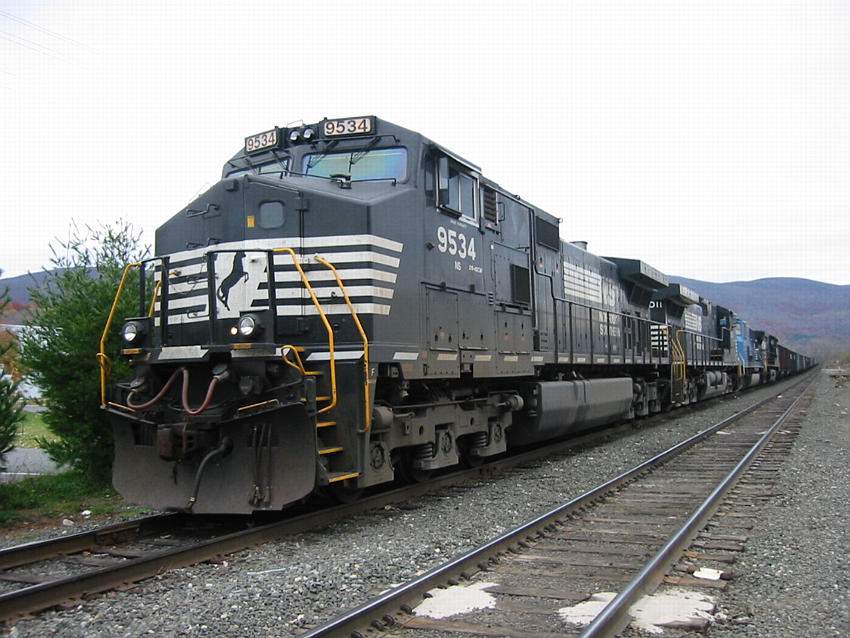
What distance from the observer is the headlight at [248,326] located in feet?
18.9

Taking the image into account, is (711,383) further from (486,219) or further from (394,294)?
(394,294)

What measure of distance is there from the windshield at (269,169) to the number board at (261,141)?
170mm

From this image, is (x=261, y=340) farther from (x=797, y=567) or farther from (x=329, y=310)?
(x=797, y=567)

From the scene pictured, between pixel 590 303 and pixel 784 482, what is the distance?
602cm

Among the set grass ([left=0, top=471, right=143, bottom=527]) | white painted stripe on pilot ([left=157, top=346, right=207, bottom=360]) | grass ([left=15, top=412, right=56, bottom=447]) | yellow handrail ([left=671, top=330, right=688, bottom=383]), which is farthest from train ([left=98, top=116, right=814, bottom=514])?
yellow handrail ([left=671, top=330, right=688, bottom=383])

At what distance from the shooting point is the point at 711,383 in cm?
2416

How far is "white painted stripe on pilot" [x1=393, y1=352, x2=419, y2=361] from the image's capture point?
6629 millimetres

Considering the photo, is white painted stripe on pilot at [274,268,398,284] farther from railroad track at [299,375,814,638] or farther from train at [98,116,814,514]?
railroad track at [299,375,814,638]

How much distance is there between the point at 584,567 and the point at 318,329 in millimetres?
2797

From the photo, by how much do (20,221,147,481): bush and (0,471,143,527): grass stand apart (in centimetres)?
17

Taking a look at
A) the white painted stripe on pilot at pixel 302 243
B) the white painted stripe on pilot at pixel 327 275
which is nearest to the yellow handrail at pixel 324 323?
the white painted stripe on pilot at pixel 327 275

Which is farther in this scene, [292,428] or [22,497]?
[22,497]

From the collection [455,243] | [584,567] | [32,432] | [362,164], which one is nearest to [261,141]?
[362,164]

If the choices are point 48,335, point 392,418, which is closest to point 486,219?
point 392,418
